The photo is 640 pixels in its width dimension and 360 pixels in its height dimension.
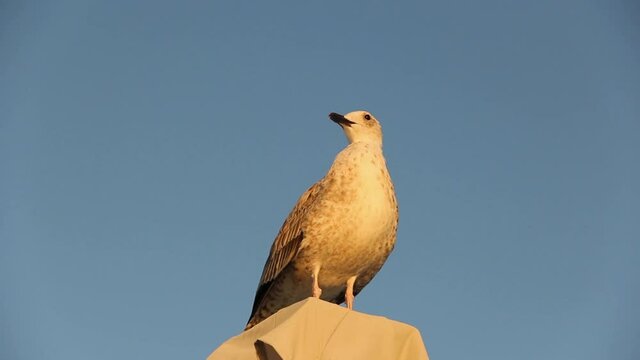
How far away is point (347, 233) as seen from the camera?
22.6 feet

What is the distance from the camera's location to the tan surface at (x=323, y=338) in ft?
17.0

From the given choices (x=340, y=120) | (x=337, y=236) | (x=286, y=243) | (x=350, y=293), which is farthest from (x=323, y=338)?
(x=340, y=120)

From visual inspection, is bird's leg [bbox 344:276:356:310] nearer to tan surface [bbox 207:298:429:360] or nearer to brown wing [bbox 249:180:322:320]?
brown wing [bbox 249:180:322:320]

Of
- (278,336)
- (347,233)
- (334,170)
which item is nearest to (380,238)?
(347,233)

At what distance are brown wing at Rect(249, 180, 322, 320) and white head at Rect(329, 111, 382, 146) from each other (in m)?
0.65

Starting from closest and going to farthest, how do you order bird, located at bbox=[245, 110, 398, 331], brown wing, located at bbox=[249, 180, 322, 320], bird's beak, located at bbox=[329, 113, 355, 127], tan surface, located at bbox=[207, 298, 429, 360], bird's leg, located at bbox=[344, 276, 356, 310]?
tan surface, located at bbox=[207, 298, 429, 360], bird, located at bbox=[245, 110, 398, 331], bird's leg, located at bbox=[344, 276, 356, 310], brown wing, located at bbox=[249, 180, 322, 320], bird's beak, located at bbox=[329, 113, 355, 127]

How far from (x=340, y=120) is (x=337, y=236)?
1481mm

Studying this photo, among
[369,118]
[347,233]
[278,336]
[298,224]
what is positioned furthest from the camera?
[369,118]

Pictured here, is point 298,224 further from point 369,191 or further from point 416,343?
point 416,343

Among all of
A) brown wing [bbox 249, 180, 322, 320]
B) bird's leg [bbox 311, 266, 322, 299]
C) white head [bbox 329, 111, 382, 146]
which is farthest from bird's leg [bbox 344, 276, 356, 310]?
white head [bbox 329, 111, 382, 146]

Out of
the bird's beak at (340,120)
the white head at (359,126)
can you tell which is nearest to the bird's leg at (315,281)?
the white head at (359,126)

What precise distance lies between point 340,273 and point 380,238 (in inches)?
19.8

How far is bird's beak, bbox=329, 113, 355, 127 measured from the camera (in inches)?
308

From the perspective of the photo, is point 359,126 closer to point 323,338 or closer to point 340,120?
point 340,120
